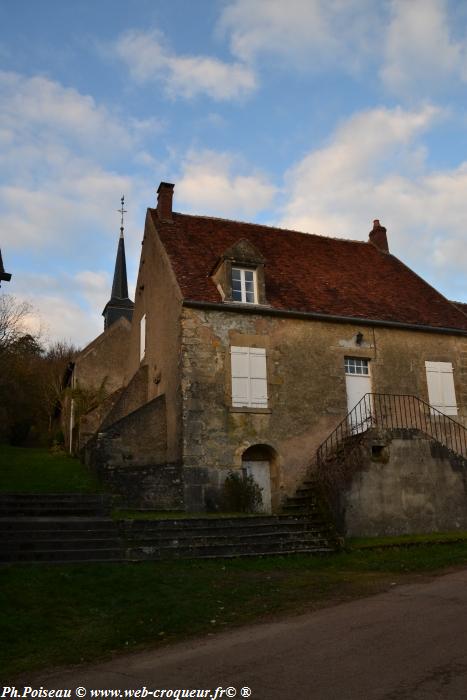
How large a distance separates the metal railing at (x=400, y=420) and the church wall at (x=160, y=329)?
3.91 meters

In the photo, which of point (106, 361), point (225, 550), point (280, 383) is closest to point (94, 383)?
point (106, 361)

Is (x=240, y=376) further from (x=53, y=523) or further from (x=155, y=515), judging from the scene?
(x=53, y=523)

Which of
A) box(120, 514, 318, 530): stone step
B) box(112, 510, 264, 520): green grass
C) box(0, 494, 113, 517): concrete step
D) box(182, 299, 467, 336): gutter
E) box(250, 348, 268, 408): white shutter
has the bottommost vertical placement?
box(120, 514, 318, 530): stone step

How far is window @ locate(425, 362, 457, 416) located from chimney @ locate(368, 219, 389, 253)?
19.8 ft

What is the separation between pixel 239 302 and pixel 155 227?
4404 mm

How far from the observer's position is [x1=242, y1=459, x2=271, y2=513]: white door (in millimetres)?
15523

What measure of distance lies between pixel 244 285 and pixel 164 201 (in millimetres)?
4680

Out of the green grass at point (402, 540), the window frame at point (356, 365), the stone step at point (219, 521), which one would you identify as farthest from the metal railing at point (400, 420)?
the stone step at point (219, 521)

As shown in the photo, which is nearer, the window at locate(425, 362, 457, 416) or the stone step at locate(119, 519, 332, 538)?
the stone step at locate(119, 519, 332, 538)

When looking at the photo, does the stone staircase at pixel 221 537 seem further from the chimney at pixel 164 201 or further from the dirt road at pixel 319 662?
the chimney at pixel 164 201

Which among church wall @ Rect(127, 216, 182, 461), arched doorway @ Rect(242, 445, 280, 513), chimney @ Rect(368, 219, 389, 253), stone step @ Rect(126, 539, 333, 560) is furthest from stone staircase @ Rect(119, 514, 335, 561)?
chimney @ Rect(368, 219, 389, 253)

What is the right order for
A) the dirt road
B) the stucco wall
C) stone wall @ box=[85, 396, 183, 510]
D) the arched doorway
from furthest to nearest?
the stucco wall → the arched doorway → stone wall @ box=[85, 396, 183, 510] → the dirt road

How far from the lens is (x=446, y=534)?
13.9 m

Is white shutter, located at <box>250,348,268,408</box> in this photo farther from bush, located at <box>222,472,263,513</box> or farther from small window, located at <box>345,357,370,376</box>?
small window, located at <box>345,357,370,376</box>
